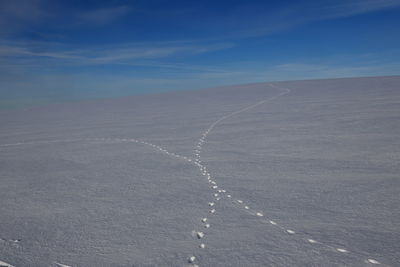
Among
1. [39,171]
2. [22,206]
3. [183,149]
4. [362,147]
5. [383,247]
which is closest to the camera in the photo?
[383,247]

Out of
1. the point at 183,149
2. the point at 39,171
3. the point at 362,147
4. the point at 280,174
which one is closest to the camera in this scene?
the point at 280,174

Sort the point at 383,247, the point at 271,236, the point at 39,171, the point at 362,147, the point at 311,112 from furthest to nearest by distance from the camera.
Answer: the point at 311,112
the point at 362,147
the point at 39,171
the point at 271,236
the point at 383,247

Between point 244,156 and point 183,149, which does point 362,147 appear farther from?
point 183,149

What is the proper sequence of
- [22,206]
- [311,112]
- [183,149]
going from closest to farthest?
[22,206] < [183,149] < [311,112]

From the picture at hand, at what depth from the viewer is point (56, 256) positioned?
3.29 metres

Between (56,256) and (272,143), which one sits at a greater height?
(272,143)

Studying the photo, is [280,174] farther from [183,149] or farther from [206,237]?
[183,149]

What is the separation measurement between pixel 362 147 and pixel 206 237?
539 cm

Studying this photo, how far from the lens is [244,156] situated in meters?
7.29

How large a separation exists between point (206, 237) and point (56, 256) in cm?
159

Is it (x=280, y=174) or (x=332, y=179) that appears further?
(x=280, y=174)

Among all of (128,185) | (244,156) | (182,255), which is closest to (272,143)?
(244,156)

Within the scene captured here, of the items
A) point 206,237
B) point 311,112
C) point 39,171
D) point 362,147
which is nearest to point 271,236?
point 206,237

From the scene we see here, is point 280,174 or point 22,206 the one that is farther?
point 280,174
